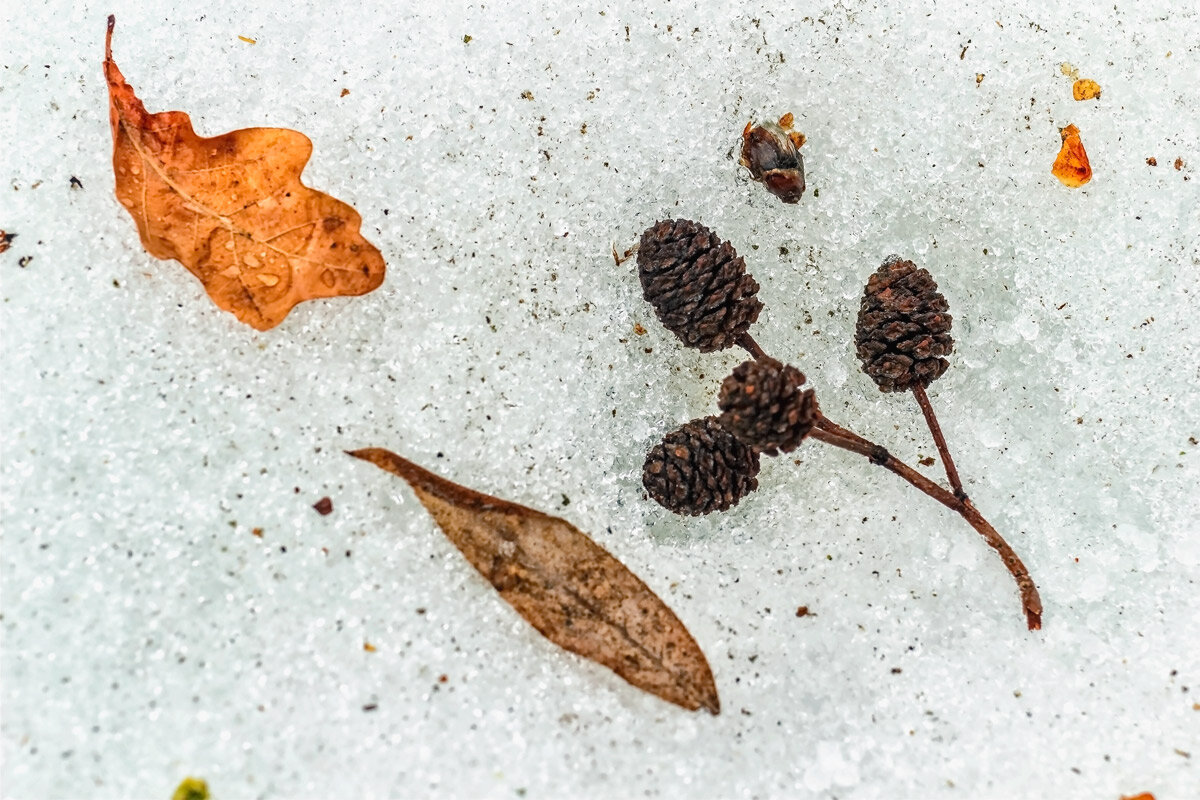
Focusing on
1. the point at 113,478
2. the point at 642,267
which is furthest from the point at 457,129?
the point at 113,478

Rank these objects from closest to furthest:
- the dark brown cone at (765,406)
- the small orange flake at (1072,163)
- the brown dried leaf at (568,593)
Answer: the dark brown cone at (765,406) → the brown dried leaf at (568,593) → the small orange flake at (1072,163)

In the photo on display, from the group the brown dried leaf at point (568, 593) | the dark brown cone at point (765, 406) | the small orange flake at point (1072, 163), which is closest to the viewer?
the dark brown cone at point (765, 406)

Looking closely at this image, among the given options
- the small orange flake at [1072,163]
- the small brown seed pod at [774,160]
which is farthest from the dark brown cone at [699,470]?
the small orange flake at [1072,163]

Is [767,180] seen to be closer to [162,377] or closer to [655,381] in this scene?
[655,381]

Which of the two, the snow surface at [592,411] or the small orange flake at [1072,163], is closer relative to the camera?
the snow surface at [592,411]

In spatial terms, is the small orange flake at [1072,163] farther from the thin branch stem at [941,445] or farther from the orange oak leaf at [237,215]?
the orange oak leaf at [237,215]

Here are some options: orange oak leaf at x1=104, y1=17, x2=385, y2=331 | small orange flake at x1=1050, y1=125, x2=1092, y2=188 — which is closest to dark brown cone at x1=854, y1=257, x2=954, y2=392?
small orange flake at x1=1050, y1=125, x2=1092, y2=188
